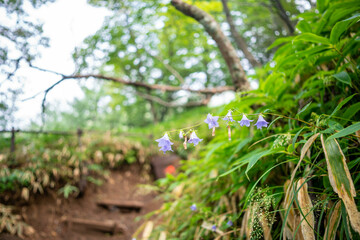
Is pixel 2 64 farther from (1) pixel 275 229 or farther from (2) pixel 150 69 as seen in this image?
(2) pixel 150 69

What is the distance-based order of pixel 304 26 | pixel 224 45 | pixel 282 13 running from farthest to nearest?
pixel 282 13 < pixel 224 45 < pixel 304 26

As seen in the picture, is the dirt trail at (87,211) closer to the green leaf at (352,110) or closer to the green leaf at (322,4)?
the green leaf at (352,110)

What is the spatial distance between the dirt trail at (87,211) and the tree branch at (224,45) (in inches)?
78.5

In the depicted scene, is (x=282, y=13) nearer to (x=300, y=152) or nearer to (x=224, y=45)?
(x=224, y=45)

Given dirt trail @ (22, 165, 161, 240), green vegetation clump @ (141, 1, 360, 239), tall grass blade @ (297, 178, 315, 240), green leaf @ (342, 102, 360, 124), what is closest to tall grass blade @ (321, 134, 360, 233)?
green vegetation clump @ (141, 1, 360, 239)

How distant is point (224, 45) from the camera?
80.8 inches

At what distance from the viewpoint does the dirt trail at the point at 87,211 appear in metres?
3.01

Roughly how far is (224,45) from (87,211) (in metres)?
3.41

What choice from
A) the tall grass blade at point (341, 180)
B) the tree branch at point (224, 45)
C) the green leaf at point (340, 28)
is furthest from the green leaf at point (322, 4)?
the tall grass blade at point (341, 180)

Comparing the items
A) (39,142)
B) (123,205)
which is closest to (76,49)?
(39,142)

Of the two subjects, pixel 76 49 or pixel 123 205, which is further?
pixel 123 205

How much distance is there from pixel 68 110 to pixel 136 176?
18.8ft

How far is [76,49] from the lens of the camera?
2340 mm

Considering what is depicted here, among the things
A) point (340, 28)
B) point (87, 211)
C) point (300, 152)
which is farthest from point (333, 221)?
point (87, 211)
